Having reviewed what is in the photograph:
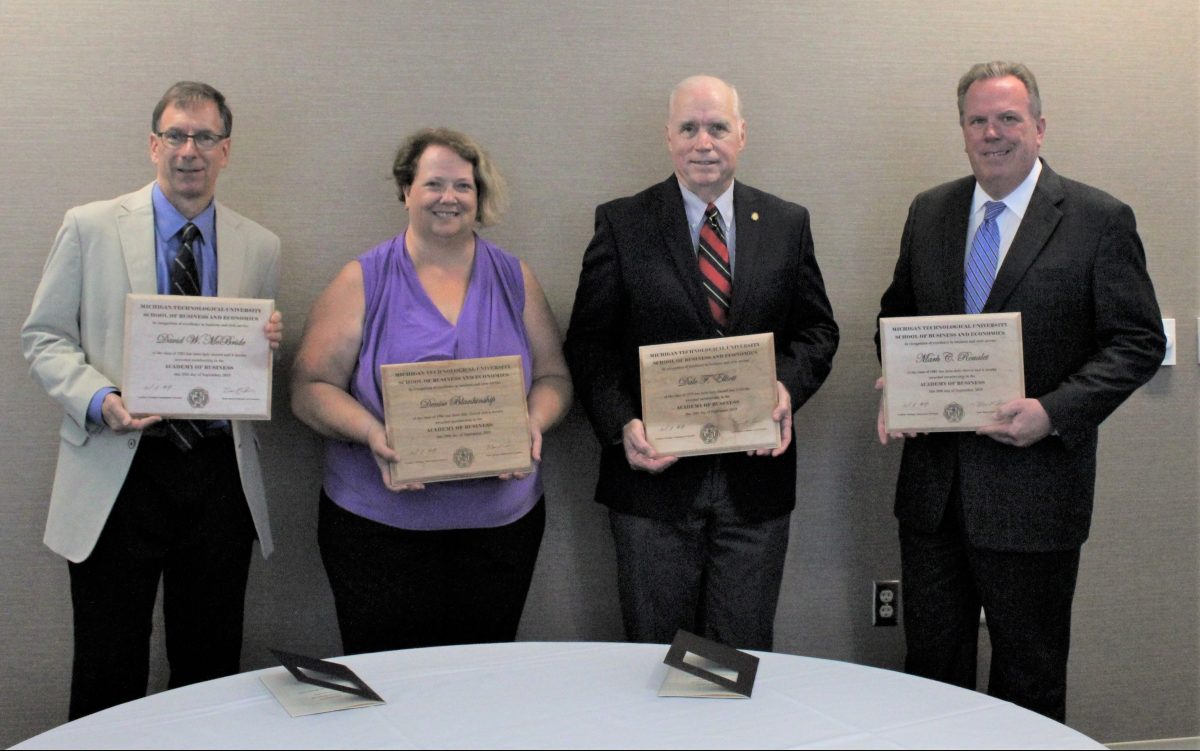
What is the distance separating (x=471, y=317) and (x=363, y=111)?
85 centimetres

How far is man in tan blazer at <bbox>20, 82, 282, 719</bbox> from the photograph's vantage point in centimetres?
242

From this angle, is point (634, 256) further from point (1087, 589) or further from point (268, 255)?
point (1087, 589)

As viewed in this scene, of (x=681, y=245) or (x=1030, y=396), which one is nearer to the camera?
(x=1030, y=396)

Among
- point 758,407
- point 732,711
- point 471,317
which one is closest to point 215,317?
point 471,317

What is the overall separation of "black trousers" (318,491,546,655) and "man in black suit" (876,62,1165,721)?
1045 millimetres

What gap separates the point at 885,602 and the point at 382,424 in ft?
5.81

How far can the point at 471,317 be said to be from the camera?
8.45 ft

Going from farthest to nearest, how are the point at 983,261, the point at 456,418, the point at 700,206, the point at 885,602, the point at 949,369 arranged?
1. the point at 885,602
2. the point at 700,206
3. the point at 983,261
4. the point at 949,369
5. the point at 456,418

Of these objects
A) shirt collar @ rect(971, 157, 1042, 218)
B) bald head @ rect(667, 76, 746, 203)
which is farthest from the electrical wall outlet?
bald head @ rect(667, 76, 746, 203)

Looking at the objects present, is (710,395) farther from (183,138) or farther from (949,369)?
(183,138)

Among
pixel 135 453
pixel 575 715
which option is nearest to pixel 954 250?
pixel 575 715

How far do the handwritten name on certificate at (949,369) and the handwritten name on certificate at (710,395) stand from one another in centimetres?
30

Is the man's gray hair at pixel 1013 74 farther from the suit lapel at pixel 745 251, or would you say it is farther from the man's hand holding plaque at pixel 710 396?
the man's hand holding plaque at pixel 710 396

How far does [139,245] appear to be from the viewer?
2.47 metres
